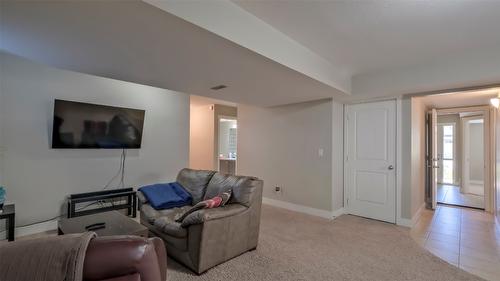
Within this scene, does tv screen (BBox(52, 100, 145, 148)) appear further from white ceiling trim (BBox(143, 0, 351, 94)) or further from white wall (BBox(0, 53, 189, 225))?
white ceiling trim (BBox(143, 0, 351, 94))

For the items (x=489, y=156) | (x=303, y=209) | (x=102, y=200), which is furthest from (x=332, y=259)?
(x=489, y=156)

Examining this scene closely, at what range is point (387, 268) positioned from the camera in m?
2.41

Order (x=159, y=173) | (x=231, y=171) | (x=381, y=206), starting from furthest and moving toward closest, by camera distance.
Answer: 1. (x=231, y=171)
2. (x=159, y=173)
3. (x=381, y=206)

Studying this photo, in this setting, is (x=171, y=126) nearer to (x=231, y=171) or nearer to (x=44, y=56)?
(x=44, y=56)

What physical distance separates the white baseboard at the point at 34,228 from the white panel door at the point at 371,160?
467cm

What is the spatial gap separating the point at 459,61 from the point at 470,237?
2338 mm

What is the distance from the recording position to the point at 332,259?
2.58m

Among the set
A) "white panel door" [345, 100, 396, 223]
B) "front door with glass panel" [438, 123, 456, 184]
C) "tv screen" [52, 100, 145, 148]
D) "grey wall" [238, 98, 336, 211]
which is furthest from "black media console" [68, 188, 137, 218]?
"front door with glass panel" [438, 123, 456, 184]

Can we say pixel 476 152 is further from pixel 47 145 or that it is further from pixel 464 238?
pixel 47 145

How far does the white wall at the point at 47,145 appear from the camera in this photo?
3.04m

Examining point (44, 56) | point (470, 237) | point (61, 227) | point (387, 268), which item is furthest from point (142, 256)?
→ point (470, 237)

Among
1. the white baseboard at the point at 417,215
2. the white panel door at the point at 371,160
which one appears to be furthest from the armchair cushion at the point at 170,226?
the white baseboard at the point at 417,215

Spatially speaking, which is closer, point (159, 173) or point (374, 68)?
point (374, 68)

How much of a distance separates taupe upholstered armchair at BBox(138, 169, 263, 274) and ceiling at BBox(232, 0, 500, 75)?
66.7 inches
